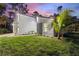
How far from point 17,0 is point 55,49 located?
0.48 metres

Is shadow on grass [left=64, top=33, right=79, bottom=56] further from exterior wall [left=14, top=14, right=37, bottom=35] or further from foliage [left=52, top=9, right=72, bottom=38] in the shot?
exterior wall [left=14, top=14, right=37, bottom=35]

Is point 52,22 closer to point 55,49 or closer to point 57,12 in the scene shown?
point 57,12

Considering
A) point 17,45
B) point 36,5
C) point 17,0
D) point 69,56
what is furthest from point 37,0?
point 69,56

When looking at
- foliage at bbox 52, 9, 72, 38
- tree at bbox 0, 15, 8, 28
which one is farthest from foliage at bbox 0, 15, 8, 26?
foliage at bbox 52, 9, 72, 38

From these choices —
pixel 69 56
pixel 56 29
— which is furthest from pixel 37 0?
pixel 69 56

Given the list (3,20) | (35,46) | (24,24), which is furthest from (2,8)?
(35,46)

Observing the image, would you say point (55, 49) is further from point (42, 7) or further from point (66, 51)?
point (42, 7)

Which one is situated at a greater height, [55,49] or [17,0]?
[17,0]

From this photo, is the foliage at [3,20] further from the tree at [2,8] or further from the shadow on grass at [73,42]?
the shadow on grass at [73,42]

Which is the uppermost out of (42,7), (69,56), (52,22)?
(42,7)

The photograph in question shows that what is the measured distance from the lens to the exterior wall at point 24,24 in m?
1.30

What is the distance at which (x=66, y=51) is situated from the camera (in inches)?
50.1

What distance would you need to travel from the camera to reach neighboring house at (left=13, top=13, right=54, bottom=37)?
1297 mm

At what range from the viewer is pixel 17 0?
130 centimetres
